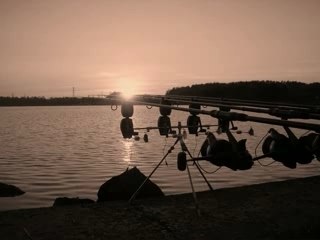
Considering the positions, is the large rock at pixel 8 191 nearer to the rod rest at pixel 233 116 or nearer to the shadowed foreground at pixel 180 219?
the shadowed foreground at pixel 180 219

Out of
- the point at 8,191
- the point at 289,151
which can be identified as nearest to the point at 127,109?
the point at 289,151

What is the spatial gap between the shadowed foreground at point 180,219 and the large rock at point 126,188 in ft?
3.87

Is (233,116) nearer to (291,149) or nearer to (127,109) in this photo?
(291,149)

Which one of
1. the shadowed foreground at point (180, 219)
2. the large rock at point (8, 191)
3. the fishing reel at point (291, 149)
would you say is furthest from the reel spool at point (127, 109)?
the large rock at point (8, 191)

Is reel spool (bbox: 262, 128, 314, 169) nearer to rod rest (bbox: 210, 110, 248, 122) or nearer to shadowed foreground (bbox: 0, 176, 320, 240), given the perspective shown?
shadowed foreground (bbox: 0, 176, 320, 240)

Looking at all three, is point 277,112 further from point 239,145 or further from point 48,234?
point 48,234

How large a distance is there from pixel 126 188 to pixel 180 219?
293 centimetres

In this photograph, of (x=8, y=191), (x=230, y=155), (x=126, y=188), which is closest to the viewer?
(x=230, y=155)

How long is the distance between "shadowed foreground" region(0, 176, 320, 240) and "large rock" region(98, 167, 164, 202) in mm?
1178

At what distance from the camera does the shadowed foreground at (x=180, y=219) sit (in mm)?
7605

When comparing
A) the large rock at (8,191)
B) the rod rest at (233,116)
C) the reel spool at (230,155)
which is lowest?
the large rock at (8,191)

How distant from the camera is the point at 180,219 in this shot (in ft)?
27.5

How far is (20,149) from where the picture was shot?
37.8m

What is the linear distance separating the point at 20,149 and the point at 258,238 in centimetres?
3376
